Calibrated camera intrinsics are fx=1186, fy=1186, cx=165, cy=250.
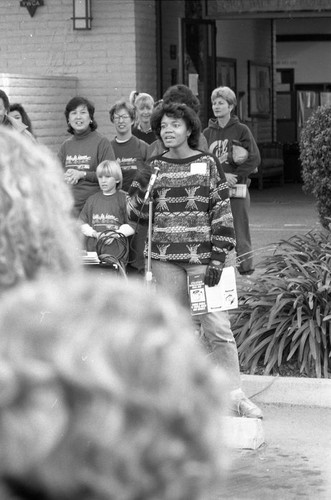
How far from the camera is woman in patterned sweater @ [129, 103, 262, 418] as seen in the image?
6535 millimetres

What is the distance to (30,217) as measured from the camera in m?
1.54

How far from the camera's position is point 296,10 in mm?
17984

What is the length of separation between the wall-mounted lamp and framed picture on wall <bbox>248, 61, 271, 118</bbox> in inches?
323

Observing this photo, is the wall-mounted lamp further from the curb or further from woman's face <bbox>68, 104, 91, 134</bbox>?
the curb

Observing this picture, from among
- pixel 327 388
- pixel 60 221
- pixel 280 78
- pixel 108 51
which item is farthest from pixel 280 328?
pixel 280 78

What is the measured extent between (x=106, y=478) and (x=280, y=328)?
22.0ft

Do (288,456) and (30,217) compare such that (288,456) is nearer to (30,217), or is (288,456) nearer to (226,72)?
(30,217)

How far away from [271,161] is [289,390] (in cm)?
1723

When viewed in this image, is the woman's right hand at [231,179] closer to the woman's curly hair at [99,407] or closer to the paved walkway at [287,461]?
the paved walkway at [287,461]

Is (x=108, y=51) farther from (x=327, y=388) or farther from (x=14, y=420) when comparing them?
(x=14, y=420)

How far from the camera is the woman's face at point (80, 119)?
938 cm

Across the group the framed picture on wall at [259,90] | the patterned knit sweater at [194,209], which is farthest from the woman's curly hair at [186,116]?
the framed picture on wall at [259,90]

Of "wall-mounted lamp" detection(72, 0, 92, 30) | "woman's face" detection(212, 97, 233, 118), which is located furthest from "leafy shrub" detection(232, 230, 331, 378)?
"wall-mounted lamp" detection(72, 0, 92, 30)

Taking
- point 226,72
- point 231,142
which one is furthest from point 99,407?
point 226,72
